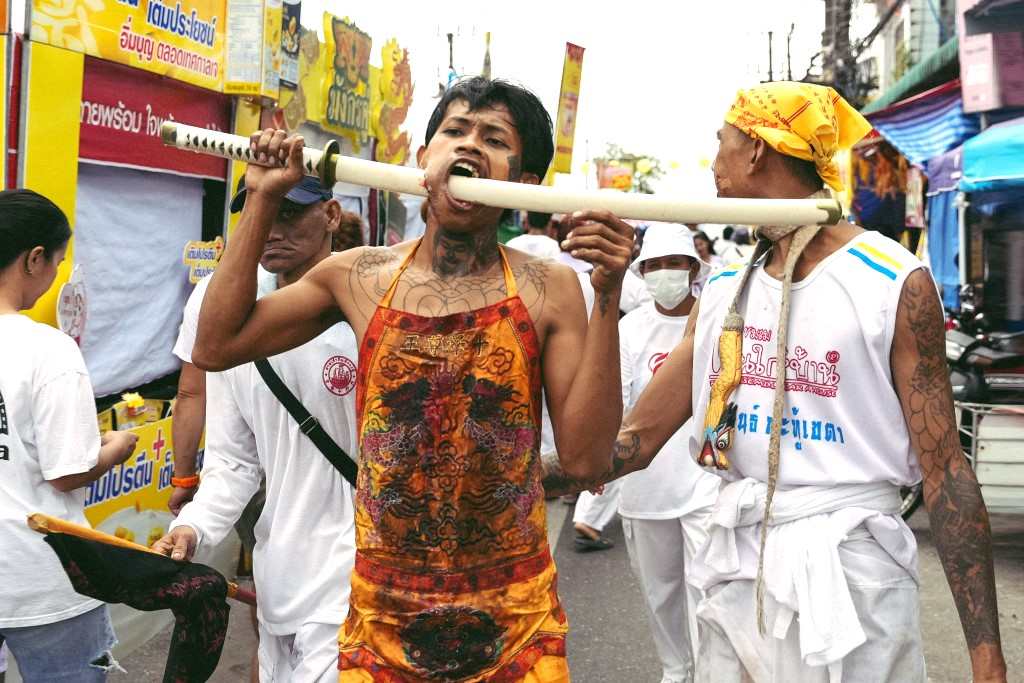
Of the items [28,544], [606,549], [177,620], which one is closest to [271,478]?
[177,620]

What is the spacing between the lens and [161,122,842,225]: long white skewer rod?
75.8 inches

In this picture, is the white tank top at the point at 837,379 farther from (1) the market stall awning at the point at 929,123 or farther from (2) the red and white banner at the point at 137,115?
(1) the market stall awning at the point at 929,123

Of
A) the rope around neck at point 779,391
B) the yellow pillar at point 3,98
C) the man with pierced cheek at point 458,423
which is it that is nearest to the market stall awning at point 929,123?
the yellow pillar at point 3,98

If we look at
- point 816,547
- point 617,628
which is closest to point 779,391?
point 816,547

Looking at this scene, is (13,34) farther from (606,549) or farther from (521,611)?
(606,549)

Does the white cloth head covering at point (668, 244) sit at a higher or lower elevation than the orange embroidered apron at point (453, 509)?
higher

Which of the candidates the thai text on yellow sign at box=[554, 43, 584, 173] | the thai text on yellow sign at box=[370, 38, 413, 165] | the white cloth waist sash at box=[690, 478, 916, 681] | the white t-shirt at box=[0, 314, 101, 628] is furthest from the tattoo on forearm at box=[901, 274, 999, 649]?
the thai text on yellow sign at box=[554, 43, 584, 173]

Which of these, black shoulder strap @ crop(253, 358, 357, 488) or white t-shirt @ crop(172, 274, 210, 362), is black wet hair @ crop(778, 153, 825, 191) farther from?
white t-shirt @ crop(172, 274, 210, 362)

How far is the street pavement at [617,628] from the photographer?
561 centimetres

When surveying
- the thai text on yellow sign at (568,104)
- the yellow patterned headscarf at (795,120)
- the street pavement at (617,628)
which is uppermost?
the thai text on yellow sign at (568,104)

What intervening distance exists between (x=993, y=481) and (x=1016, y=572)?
0.61 metres

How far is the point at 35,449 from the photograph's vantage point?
11.3ft

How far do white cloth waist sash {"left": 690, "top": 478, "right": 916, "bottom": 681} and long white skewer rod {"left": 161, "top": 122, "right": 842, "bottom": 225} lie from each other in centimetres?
94

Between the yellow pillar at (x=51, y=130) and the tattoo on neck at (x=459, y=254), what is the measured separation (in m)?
2.85
